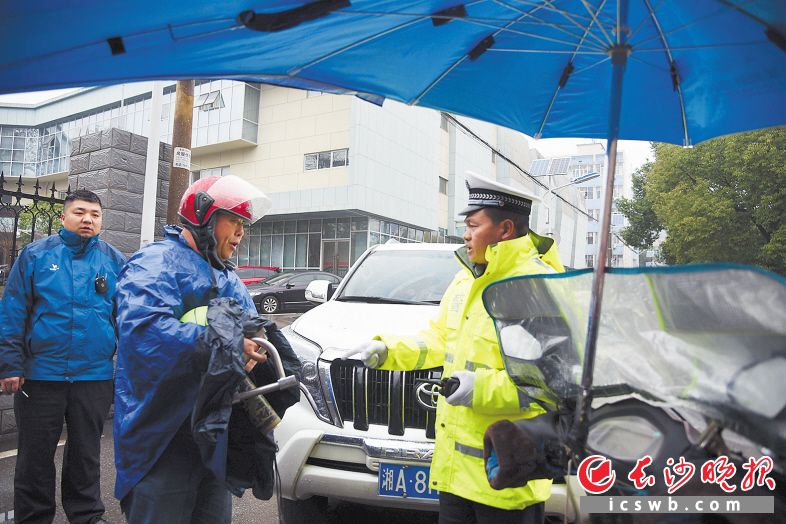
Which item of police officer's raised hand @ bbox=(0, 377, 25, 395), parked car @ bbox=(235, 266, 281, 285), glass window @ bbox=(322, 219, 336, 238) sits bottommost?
police officer's raised hand @ bbox=(0, 377, 25, 395)

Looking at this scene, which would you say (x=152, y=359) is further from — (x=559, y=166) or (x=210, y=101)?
(x=210, y=101)

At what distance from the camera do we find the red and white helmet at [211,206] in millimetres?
2150

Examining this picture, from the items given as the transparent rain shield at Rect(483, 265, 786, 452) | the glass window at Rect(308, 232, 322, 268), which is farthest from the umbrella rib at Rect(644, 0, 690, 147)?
the glass window at Rect(308, 232, 322, 268)

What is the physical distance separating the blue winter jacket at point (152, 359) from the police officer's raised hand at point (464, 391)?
0.88 meters

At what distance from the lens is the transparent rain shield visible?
107cm

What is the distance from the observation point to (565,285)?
1.37 meters

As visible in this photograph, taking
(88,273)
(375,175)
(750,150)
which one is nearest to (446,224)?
(375,175)

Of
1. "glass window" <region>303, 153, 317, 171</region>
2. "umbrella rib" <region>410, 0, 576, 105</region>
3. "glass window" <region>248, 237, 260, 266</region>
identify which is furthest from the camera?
"glass window" <region>248, 237, 260, 266</region>

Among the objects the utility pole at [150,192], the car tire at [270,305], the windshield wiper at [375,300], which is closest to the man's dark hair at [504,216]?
the windshield wiper at [375,300]

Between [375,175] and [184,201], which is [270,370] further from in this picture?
[375,175]

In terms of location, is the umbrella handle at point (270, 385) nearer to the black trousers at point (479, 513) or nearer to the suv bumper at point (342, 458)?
the black trousers at point (479, 513)

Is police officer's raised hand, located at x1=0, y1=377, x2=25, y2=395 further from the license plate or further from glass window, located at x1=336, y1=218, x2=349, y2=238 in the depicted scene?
glass window, located at x1=336, y1=218, x2=349, y2=238

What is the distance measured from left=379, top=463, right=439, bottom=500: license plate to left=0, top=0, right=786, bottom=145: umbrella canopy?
177 cm

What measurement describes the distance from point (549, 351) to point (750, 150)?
21406 millimetres
